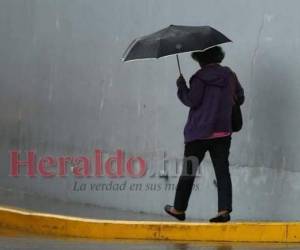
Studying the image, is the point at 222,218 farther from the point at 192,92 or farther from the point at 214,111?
the point at 192,92

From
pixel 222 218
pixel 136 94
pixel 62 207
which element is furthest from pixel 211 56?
pixel 62 207

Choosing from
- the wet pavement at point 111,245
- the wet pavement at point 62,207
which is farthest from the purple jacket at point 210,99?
the wet pavement at point 62,207

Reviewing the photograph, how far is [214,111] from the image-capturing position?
7891mm

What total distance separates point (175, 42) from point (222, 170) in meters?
1.24

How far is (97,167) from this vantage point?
1042 centimetres

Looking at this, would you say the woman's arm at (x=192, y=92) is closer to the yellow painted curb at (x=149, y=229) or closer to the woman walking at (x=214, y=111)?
the woman walking at (x=214, y=111)

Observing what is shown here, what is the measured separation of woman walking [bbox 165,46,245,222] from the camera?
7930mm

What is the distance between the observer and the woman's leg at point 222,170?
314 inches

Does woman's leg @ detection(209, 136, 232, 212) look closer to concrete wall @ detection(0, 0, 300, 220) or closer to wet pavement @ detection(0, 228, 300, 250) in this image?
wet pavement @ detection(0, 228, 300, 250)

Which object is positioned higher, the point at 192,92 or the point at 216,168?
the point at 192,92

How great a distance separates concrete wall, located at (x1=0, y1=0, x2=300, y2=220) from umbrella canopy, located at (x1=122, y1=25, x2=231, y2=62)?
649mm

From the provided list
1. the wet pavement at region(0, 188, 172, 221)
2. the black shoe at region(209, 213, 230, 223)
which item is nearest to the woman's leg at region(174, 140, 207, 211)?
the black shoe at region(209, 213, 230, 223)

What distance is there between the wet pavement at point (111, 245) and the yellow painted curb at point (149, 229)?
166 mm

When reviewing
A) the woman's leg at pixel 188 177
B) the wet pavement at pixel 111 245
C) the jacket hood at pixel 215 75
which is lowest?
the wet pavement at pixel 111 245
